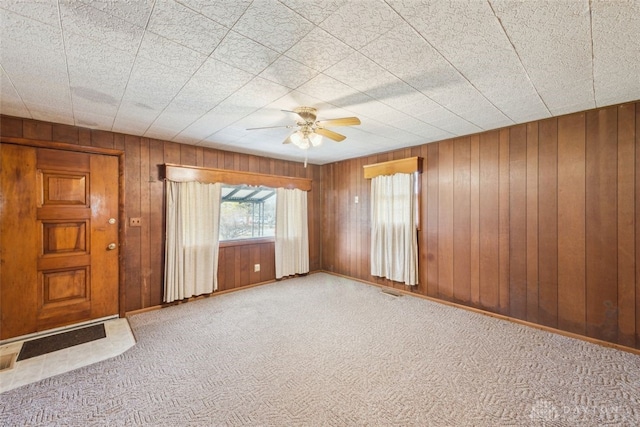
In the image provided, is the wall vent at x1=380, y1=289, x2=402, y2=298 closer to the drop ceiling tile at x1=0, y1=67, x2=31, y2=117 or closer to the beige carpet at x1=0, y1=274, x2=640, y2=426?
the beige carpet at x1=0, y1=274, x2=640, y2=426

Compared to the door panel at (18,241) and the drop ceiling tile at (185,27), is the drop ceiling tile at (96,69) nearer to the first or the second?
the drop ceiling tile at (185,27)

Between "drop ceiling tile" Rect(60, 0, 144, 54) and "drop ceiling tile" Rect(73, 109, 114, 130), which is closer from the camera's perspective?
"drop ceiling tile" Rect(60, 0, 144, 54)

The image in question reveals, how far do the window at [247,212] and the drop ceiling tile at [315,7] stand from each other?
11.0ft

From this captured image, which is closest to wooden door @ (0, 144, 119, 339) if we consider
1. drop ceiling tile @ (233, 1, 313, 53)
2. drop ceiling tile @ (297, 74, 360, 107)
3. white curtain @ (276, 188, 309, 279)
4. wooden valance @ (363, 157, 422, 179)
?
white curtain @ (276, 188, 309, 279)

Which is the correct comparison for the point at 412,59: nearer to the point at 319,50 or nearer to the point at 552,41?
the point at 319,50

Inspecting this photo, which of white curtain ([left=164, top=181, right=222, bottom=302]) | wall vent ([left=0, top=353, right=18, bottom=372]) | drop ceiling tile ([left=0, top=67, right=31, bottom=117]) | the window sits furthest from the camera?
the window

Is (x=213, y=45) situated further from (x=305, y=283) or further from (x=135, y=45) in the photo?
Result: (x=305, y=283)

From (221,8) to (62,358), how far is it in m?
3.15

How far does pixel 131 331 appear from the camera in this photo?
2.92m

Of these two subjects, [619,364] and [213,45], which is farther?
[619,364]

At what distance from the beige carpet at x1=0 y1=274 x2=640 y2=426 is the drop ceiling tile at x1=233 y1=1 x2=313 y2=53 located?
7.59ft

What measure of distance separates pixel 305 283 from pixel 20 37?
166 inches

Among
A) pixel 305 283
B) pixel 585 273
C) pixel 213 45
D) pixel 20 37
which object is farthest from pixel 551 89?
pixel 305 283

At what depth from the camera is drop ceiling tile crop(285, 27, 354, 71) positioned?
1.50 m
